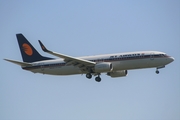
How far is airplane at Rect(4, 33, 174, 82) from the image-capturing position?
2486 inches

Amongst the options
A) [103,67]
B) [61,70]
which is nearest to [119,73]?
[103,67]

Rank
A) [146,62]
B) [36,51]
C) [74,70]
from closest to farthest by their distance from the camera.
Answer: [146,62] < [74,70] < [36,51]

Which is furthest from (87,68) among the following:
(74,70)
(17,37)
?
(17,37)

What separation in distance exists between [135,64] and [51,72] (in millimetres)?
14740

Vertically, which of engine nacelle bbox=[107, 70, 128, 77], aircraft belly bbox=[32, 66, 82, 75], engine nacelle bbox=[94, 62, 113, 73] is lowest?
engine nacelle bbox=[107, 70, 128, 77]

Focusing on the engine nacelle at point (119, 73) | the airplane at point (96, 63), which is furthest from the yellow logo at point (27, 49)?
the engine nacelle at point (119, 73)

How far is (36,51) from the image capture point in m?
73.6

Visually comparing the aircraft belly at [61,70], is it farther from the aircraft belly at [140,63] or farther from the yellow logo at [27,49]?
the aircraft belly at [140,63]

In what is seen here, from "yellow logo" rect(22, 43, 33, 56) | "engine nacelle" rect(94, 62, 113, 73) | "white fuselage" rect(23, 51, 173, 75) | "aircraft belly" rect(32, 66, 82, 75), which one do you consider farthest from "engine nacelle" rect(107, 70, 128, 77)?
"yellow logo" rect(22, 43, 33, 56)

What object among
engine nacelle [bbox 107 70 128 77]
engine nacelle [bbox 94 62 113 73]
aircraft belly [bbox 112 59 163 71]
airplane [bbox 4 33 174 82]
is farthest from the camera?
engine nacelle [bbox 107 70 128 77]

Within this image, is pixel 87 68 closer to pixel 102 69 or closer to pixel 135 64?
pixel 102 69

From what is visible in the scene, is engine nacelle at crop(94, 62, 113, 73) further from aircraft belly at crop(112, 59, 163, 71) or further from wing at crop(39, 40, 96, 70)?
aircraft belly at crop(112, 59, 163, 71)

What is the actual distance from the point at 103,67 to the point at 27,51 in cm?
1708

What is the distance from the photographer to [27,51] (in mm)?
74188
